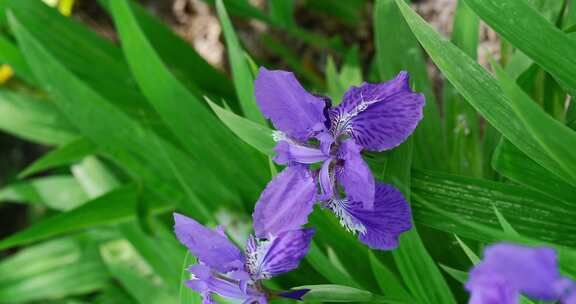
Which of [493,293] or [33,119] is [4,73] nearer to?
[33,119]

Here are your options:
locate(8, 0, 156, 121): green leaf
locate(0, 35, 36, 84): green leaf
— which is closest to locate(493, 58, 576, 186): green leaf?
locate(8, 0, 156, 121): green leaf

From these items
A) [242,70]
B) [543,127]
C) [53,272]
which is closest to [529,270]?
[543,127]

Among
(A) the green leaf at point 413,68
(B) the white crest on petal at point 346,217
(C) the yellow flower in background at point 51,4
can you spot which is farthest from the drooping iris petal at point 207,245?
(C) the yellow flower in background at point 51,4

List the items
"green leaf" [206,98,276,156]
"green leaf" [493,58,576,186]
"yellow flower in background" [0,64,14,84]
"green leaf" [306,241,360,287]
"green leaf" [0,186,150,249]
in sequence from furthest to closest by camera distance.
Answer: "yellow flower in background" [0,64,14,84] < "green leaf" [0,186,150,249] < "green leaf" [306,241,360,287] < "green leaf" [206,98,276,156] < "green leaf" [493,58,576,186]

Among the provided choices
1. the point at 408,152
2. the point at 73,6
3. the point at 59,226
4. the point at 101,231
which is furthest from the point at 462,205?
the point at 73,6

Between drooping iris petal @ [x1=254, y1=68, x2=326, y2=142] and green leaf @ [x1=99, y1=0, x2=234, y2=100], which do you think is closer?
drooping iris petal @ [x1=254, y1=68, x2=326, y2=142]

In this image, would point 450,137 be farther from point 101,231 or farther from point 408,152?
point 101,231

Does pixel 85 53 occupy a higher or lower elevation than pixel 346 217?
higher

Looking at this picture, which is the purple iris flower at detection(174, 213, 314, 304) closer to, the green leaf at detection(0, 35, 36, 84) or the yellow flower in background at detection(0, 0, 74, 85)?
the green leaf at detection(0, 35, 36, 84)
